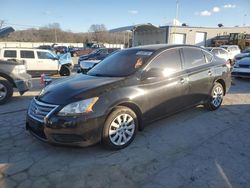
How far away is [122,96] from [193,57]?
2292 millimetres

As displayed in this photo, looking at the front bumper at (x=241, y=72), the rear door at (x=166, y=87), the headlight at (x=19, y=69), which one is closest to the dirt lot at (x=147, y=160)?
the rear door at (x=166, y=87)

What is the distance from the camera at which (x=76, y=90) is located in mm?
3508

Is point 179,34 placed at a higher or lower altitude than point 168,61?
higher

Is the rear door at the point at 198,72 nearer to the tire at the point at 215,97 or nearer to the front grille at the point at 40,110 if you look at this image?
the tire at the point at 215,97

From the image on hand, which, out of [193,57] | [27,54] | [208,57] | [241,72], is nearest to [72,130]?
[193,57]

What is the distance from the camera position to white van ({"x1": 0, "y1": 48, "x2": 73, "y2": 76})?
11.2 meters

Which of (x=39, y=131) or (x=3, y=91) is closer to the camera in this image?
(x=39, y=131)

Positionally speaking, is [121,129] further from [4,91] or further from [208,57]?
[4,91]

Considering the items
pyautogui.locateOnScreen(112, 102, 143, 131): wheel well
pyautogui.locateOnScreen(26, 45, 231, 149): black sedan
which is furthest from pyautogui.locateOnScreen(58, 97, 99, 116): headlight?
pyautogui.locateOnScreen(112, 102, 143, 131): wheel well

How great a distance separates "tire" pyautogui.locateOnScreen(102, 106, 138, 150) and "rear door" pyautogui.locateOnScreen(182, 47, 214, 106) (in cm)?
166

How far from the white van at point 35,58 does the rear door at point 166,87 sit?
29.0ft

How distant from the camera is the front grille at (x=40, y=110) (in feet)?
11.0

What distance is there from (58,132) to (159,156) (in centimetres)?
152

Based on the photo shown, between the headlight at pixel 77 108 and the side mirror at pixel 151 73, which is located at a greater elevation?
the side mirror at pixel 151 73
